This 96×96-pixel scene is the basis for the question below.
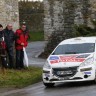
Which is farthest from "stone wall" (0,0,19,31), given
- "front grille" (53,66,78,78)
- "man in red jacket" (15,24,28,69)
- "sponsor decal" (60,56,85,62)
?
"front grille" (53,66,78,78)

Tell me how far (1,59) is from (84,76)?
495 centimetres

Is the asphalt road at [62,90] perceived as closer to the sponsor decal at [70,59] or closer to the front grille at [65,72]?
the front grille at [65,72]

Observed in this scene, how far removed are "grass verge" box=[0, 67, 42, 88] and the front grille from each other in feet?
5.83

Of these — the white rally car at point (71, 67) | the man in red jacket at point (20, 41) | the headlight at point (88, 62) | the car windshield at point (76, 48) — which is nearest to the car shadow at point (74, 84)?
the white rally car at point (71, 67)

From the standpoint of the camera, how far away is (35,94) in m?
15.8

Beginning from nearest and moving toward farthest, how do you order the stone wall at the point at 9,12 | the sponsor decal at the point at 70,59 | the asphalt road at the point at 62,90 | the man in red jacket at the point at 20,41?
the asphalt road at the point at 62,90 < the sponsor decal at the point at 70,59 < the man in red jacket at the point at 20,41 < the stone wall at the point at 9,12

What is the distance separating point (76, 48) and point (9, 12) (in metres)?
5.21

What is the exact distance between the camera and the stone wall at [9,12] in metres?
21.9

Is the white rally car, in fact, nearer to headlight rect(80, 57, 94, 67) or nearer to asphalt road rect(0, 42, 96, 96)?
headlight rect(80, 57, 94, 67)

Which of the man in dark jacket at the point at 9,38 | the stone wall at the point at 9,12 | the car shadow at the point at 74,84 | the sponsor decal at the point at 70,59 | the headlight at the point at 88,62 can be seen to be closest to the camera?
the headlight at the point at 88,62

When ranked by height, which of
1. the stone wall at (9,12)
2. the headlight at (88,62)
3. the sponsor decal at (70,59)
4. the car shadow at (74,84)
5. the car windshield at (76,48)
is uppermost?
the stone wall at (9,12)

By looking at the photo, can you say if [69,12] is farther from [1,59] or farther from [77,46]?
[77,46]

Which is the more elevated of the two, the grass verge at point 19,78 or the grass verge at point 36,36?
the grass verge at point 19,78

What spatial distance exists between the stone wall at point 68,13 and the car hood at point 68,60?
1400 cm
